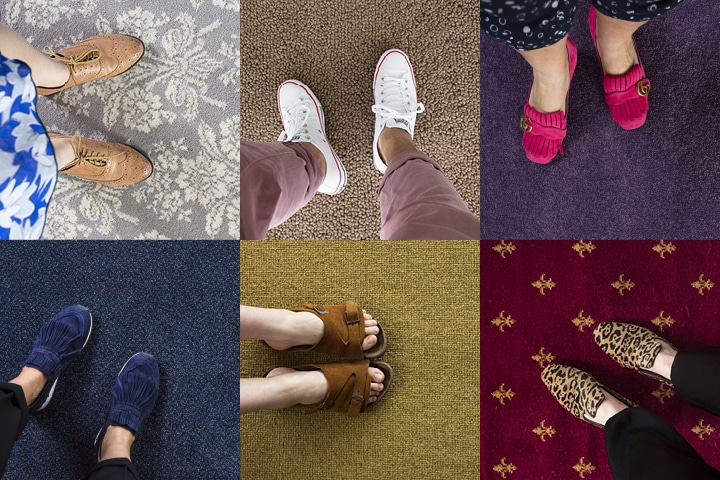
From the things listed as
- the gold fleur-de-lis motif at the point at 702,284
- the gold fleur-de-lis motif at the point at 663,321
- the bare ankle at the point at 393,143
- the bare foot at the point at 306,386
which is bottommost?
the bare foot at the point at 306,386

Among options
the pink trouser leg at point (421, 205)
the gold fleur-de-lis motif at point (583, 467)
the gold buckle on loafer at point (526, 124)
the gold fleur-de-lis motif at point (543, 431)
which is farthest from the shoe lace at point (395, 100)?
the gold fleur-de-lis motif at point (583, 467)

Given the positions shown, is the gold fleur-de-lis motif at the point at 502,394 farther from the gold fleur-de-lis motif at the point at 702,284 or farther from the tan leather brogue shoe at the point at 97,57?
the tan leather brogue shoe at the point at 97,57

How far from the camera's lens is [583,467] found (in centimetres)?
107

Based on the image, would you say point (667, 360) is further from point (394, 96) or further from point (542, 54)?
point (394, 96)

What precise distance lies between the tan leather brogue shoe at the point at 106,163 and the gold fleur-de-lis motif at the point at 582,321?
1.07m

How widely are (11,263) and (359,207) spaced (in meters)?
0.84

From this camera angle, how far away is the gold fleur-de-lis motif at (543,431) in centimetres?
108

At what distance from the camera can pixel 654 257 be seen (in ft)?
3.43

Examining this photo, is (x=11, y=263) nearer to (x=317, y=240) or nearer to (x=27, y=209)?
(x=27, y=209)

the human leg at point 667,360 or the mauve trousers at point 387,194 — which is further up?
the mauve trousers at point 387,194

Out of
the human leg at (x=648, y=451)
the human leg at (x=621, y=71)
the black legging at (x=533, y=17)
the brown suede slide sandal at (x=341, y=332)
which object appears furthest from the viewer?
the brown suede slide sandal at (x=341, y=332)

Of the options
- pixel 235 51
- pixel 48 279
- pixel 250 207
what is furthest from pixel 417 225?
pixel 48 279

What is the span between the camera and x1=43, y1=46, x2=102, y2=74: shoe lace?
1.02 m

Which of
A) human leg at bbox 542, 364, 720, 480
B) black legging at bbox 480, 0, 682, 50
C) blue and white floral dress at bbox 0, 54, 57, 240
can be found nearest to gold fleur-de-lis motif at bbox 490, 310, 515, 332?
human leg at bbox 542, 364, 720, 480
